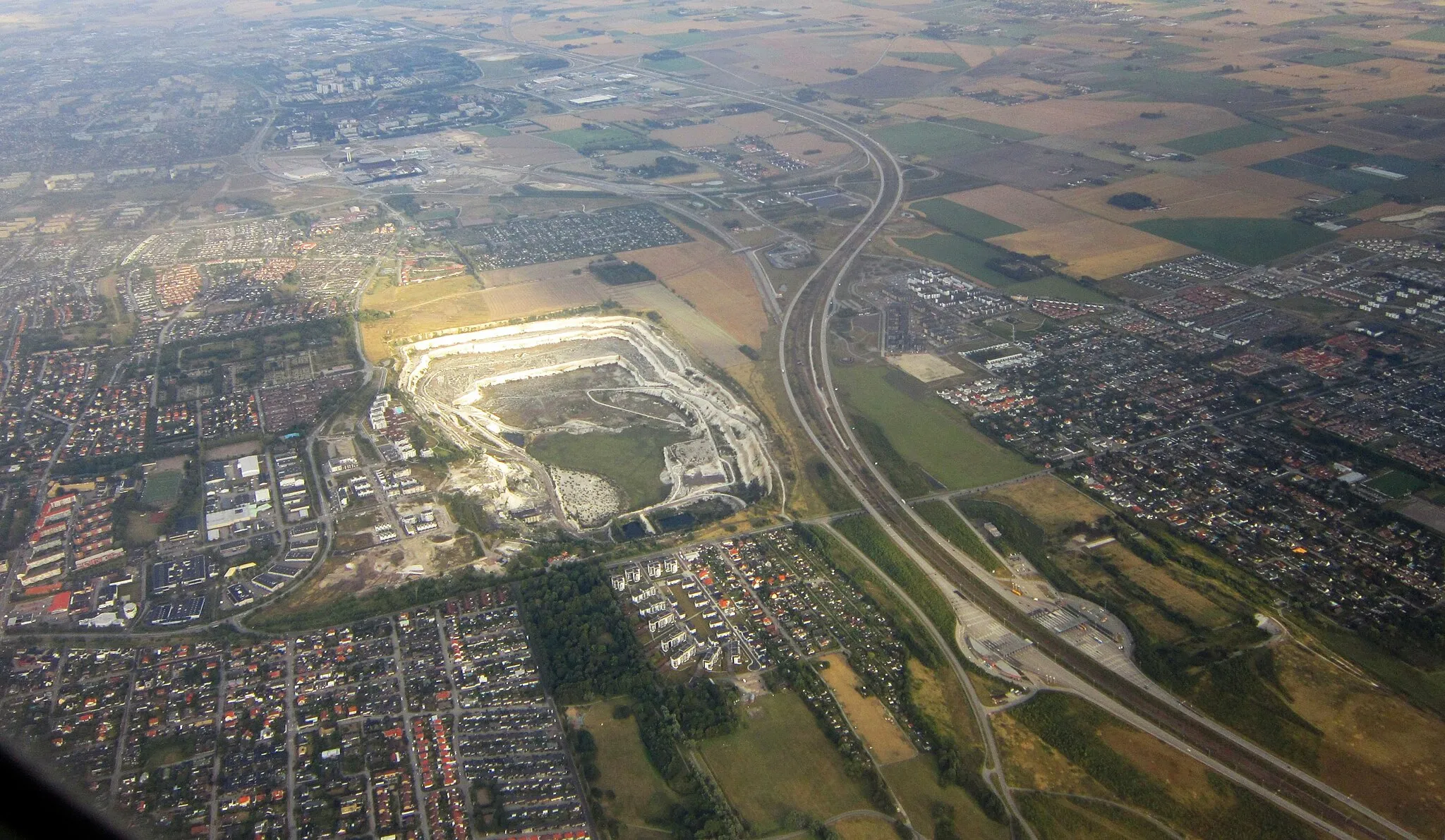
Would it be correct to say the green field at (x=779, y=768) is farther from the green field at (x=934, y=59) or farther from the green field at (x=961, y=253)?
the green field at (x=934, y=59)

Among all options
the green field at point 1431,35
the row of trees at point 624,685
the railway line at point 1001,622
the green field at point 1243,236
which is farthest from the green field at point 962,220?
the green field at point 1431,35

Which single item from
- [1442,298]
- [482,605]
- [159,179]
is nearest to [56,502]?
[482,605]

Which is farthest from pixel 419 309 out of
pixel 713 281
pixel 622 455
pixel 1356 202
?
pixel 1356 202

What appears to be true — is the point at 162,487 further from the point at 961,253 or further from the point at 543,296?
the point at 961,253

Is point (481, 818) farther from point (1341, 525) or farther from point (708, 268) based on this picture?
point (708, 268)

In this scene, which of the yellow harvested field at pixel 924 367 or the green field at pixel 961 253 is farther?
the green field at pixel 961 253
